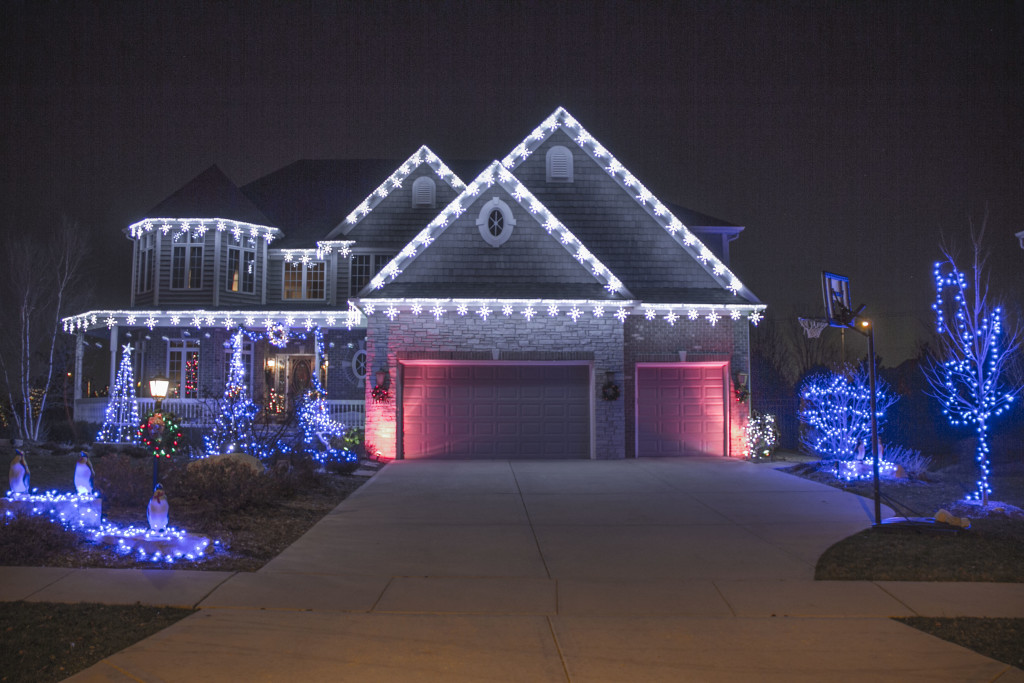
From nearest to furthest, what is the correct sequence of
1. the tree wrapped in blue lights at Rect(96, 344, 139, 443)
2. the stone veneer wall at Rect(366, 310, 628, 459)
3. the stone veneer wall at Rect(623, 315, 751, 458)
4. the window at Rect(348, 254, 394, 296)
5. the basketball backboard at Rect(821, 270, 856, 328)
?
the basketball backboard at Rect(821, 270, 856, 328) → the stone veneer wall at Rect(366, 310, 628, 459) → the stone veneer wall at Rect(623, 315, 751, 458) → the tree wrapped in blue lights at Rect(96, 344, 139, 443) → the window at Rect(348, 254, 394, 296)

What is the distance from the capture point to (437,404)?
17.1 m

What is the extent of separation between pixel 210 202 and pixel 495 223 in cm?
1005

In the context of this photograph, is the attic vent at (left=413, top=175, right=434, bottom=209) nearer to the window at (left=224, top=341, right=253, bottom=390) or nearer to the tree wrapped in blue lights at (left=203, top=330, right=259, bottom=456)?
the window at (left=224, top=341, right=253, bottom=390)

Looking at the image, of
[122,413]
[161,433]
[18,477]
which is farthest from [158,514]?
[122,413]

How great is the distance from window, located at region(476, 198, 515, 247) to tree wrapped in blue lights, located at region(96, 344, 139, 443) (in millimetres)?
9323

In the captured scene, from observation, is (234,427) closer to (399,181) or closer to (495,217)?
(495,217)

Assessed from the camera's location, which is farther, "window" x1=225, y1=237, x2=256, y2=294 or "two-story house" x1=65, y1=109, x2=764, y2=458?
"window" x1=225, y1=237, x2=256, y2=294

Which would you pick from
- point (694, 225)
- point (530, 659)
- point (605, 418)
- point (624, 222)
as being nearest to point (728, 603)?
point (530, 659)

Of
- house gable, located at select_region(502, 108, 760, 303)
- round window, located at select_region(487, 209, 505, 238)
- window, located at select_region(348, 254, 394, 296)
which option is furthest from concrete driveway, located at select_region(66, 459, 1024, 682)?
window, located at select_region(348, 254, 394, 296)

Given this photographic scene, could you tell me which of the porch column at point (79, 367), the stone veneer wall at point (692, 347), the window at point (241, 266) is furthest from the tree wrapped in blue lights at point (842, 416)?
the porch column at point (79, 367)

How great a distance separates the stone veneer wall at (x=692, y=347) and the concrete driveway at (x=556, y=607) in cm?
691

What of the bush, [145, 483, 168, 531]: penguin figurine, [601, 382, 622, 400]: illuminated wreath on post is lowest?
the bush

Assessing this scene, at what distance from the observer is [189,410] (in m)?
19.8

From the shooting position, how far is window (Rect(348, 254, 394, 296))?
22.0m
